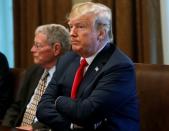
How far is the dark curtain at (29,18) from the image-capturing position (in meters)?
3.41

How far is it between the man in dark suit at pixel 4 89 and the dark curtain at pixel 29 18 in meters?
0.54

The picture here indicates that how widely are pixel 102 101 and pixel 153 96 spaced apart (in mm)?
550

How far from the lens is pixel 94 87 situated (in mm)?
1865

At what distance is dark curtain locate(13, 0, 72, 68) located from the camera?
11.2 feet

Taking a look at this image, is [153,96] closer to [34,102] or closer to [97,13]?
[97,13]

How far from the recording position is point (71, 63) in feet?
6.91

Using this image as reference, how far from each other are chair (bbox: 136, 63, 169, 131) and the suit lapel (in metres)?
0.39

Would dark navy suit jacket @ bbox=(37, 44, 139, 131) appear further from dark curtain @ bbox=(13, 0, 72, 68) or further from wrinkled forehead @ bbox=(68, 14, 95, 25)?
dark curtain @ bbox=(13, 0, 72, 68)

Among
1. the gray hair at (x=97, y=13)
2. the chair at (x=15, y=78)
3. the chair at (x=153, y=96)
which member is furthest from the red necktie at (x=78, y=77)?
the chair at (x=15, y=78)

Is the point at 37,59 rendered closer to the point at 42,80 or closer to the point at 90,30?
the point at 42,80

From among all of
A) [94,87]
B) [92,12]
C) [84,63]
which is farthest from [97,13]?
[94,87]

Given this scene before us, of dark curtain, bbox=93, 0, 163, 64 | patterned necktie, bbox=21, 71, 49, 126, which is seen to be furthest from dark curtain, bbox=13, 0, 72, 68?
patterned necktie, bbox=21, 71, 49, 126

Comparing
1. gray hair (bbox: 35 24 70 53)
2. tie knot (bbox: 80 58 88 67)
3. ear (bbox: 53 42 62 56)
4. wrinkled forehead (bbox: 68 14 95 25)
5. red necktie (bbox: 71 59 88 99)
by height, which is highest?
wrinkled forehead (bbox: 68 14 95 25)

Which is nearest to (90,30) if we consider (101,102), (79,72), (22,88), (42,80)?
(79,72)
